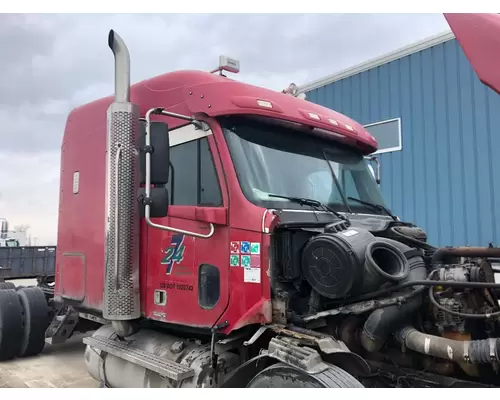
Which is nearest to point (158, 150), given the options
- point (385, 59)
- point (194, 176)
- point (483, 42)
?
point (194, 176)

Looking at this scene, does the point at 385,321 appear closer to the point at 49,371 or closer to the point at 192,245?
the point at 192,245

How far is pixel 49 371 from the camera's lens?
19.3 feet

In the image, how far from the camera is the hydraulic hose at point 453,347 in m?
A: 2.68

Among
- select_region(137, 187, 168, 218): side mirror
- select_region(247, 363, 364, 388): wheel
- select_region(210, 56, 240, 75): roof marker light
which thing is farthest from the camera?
select_region(210, 56, 240, 75): roof marker light

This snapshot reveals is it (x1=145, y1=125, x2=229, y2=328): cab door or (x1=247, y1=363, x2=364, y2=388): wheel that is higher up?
(x1=145, y1=125, x2=229, y2=328): cab door

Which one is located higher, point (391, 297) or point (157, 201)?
point (157, 201)

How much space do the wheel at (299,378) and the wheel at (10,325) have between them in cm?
447

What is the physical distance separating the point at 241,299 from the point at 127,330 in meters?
1.33

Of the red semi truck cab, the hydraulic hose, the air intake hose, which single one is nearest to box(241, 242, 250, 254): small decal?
the red semi truck cab

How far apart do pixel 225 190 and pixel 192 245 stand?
541mm

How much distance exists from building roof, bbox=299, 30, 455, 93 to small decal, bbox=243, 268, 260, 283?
5668 mm

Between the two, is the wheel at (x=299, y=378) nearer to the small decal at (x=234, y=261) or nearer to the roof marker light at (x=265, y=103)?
the small decal at (x=234, y=261)

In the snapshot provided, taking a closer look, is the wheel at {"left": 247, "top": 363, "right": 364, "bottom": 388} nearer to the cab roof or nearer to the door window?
the door window

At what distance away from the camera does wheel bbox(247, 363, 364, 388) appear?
259 cm
